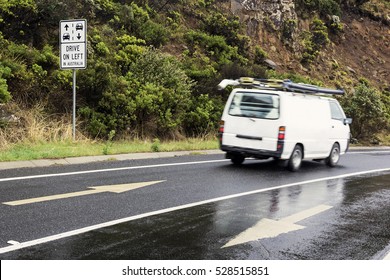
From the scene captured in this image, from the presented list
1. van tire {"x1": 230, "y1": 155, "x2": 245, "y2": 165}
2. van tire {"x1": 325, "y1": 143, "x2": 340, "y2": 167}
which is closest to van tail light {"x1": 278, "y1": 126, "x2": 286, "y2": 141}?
van tire {"x1": 230, "y1": 155, "x2": 245, "y2": 165}

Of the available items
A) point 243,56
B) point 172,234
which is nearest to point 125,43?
point 243,56

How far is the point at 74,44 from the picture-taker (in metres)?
13.6

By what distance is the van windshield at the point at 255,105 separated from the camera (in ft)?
39.2

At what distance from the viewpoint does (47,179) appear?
919 cm

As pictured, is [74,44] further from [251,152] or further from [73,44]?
[251,152]

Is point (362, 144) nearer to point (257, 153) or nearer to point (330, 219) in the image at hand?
point (257, 153)

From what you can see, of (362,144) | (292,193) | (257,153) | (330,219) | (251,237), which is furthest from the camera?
(362,144)

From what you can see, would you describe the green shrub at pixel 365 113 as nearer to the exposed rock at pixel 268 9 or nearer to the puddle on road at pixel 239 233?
the exposed rock at pixel 268 9

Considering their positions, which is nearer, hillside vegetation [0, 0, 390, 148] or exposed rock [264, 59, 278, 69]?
hillside vegetation [0, 0, 390, 148]

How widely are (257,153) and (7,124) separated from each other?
7249 millimetres

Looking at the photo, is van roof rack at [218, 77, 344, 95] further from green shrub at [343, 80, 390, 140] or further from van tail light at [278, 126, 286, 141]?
green shrub at [343, 80, 390, 140]

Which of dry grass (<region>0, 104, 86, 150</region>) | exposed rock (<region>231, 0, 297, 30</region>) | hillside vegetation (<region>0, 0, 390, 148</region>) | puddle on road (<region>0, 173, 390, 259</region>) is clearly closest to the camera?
puddle on road (<region>0, 173, 390, 259</region>)

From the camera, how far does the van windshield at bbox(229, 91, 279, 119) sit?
39.2 feet

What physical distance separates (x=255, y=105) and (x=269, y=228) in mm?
6206
